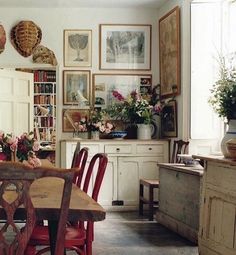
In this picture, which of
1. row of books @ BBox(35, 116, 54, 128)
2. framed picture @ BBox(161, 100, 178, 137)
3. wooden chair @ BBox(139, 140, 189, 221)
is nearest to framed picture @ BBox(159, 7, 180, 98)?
framed picture @ BBox(161, 100, 178, 137)

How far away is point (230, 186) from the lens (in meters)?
3.55

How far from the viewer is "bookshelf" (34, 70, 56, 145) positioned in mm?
9805

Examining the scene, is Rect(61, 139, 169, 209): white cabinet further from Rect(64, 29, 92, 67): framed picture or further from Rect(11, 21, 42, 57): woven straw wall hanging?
Rect(11, 21, 42, 57): woven straw wall hanging

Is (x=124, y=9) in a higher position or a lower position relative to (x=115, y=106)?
higher

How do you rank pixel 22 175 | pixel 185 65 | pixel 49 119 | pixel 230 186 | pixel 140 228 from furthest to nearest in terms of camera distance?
1. pixel 49 119
2. pixel 185 65
3. pixel 140 228
4. pixel 230 186
5. pixel 22 175

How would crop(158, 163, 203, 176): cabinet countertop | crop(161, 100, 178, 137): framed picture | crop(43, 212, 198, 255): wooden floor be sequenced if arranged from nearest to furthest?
crop(43, 212, 198, 255): wooden floor
crop(158, 163, 203, 176): cabinet countertop
crop(161, 100, 178, 137): framed picture

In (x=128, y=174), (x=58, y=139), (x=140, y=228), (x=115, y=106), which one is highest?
(x=115, y=106)

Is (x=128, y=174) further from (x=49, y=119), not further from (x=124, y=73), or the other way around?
(x=49, y=119)

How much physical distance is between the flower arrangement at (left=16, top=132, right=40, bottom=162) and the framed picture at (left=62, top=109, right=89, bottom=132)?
341 centimetres

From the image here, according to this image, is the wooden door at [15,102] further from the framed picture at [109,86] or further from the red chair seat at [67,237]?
the red chair seat at [67,237]

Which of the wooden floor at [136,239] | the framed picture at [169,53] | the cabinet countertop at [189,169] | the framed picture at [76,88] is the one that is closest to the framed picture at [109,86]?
the framed picture at [76,88]

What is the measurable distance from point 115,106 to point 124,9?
1.41 meters

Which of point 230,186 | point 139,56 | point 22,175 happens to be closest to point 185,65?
point 139,56

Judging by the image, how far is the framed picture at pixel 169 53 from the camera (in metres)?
6.18
